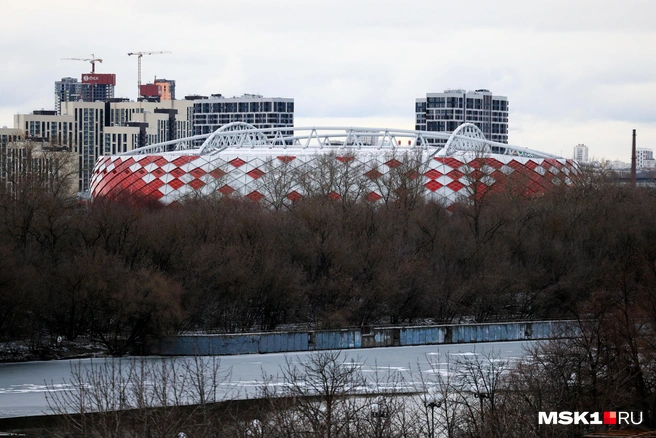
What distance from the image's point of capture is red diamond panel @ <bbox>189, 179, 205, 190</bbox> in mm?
62000

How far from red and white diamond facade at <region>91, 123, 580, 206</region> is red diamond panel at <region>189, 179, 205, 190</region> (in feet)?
0.20

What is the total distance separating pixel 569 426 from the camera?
1788 centimetres

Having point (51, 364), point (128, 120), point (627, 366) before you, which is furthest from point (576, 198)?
point (128, 120)

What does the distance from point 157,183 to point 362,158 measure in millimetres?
11955

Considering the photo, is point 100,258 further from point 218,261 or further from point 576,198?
point 576,198

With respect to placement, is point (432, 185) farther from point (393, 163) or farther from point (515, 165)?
point (515, 165)

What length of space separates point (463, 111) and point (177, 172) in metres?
95.0

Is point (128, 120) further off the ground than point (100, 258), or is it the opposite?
point (128, 120)

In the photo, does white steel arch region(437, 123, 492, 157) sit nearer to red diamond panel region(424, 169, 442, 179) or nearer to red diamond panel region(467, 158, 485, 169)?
red diamond panel region(424, 169, 442, 179)

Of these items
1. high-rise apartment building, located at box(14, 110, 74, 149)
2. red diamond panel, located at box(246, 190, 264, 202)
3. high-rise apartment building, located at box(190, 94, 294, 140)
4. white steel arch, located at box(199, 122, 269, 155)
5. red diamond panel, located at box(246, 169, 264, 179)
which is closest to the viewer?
red diamond panel, located at box(246, 190, 264, 202)

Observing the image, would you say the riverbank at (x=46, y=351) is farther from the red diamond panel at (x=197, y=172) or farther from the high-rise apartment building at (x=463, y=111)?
the high-rise apartment building at (x=463, y=111)

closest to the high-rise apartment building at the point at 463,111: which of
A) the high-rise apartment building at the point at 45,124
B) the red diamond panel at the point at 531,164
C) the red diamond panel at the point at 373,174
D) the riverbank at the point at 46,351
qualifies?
the high-rise apartment building at the point at 45,124

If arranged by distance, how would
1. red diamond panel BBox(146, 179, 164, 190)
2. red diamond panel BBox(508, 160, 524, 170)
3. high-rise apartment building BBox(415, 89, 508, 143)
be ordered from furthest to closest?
1. high-rise apartment building BBox(415, 89, 508, 143)
2. red diamond panel BBox(146, 179, 164, 190)
3. red diamond panel BBox(508, 160, 524, 170)

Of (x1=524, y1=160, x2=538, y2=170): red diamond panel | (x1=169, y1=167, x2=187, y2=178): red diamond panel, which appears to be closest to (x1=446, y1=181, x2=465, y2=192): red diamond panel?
(x1=524, y1=160, x2=538, y2=170): red diamond panel
